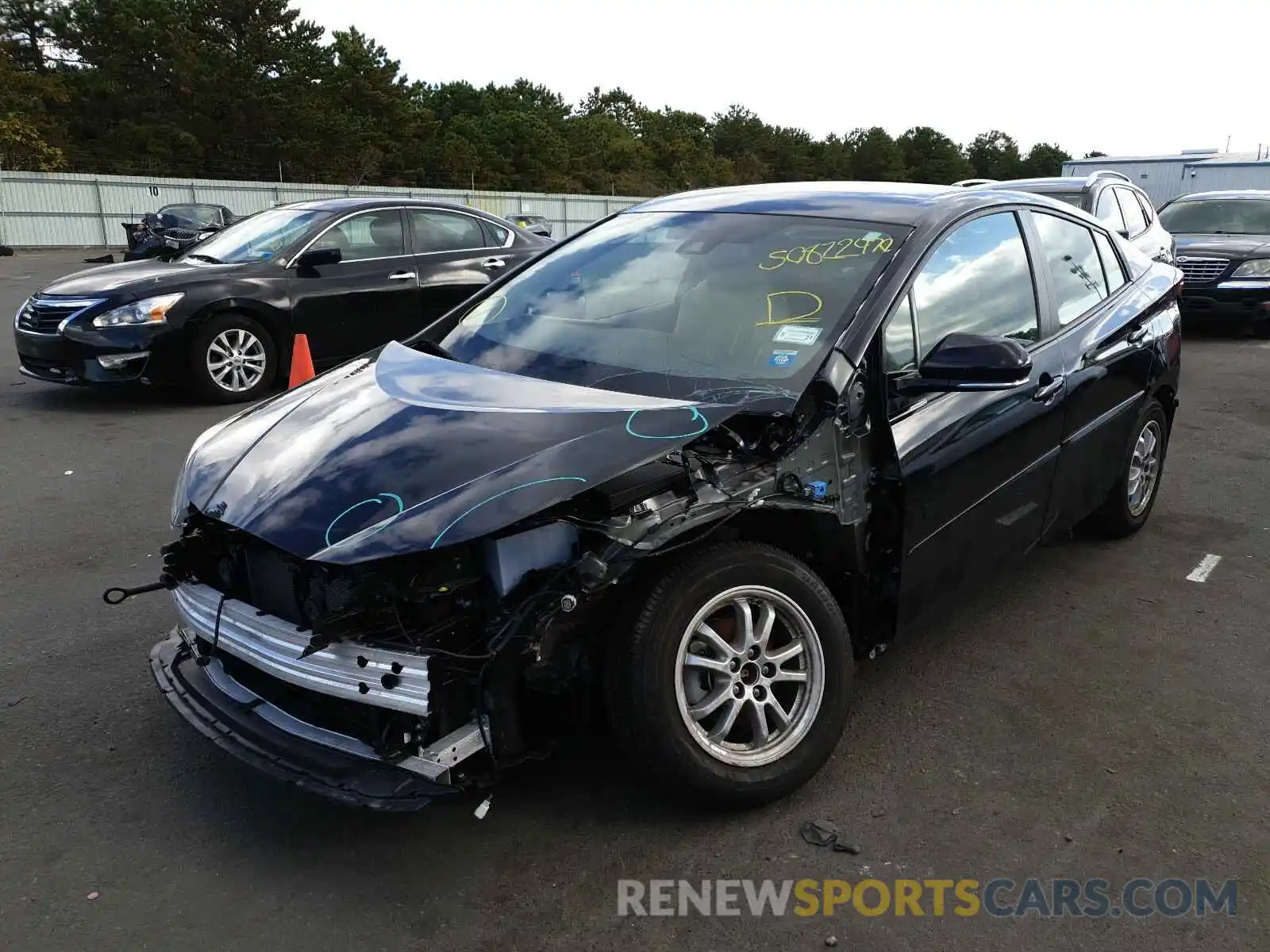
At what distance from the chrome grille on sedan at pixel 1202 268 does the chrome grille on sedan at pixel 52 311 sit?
1145 cm

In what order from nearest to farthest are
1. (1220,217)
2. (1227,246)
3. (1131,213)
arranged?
(1131,213)
(1227,246)
(1220,217)

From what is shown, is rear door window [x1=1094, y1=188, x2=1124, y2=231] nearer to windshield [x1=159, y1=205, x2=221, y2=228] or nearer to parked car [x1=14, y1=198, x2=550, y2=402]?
parked car [x1=14, y1=198, x2=550, y2=402]

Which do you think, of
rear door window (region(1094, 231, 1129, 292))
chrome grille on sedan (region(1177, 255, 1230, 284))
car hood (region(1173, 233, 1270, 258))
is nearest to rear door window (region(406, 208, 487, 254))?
rear door window (region(1094, 231, 1129, 292))

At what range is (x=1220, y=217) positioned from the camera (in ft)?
44.0

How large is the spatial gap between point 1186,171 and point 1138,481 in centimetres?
2437

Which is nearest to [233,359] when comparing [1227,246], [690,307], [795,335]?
[690,307]

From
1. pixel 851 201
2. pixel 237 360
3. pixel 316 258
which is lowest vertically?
pixel 237 360

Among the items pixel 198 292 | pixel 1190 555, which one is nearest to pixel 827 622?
pixel 1190 555

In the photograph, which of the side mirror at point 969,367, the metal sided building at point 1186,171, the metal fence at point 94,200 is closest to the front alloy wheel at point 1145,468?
the side mirror at point 969,367

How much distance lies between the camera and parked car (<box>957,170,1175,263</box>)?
9.40m

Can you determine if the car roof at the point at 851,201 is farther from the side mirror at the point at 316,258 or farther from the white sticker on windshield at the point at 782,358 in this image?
the side mirror at the point at 316,258

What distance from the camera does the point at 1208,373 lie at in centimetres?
1020

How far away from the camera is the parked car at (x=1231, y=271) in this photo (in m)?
12.0

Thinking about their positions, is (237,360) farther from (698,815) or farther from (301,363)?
(698,815)
